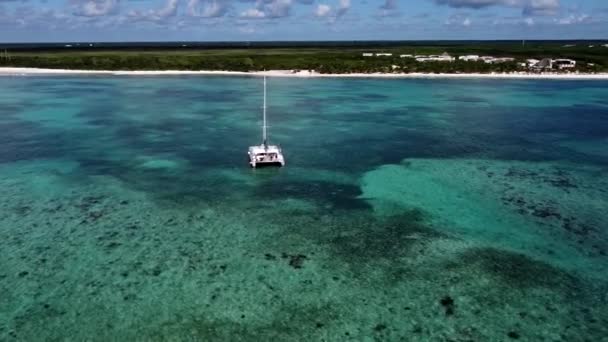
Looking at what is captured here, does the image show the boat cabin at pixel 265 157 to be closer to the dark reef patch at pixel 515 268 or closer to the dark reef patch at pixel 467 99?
the dark reef patch at pixel 515 268

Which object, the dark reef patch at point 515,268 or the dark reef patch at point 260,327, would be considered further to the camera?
the dark reef patch at point 515,268

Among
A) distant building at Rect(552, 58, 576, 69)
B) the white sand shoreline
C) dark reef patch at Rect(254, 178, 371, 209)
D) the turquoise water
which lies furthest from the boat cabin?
distant building at Rect(552, 58, 576, 69)

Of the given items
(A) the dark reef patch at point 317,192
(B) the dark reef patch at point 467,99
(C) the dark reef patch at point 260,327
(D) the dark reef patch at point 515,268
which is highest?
(B) the dark reef patch at point 467,99

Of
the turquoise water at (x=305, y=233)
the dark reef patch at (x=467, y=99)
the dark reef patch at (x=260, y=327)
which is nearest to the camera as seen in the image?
the dark reef patch at (x=260, y=327)

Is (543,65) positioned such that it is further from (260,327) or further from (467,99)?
(260,327)

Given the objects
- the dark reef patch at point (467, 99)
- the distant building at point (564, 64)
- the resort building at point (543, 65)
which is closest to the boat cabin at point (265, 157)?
the dark reef patch at point (467, 99)

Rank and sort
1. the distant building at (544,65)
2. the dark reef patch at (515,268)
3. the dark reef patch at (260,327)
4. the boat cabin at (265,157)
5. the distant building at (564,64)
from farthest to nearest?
the distant building at (544,65) → the distant building at (564,64) → the boat cabin at (265,157) → the dark reef patch at (515,268) → the dark reef patch at (260,327)

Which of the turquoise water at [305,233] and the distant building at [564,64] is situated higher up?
the distant building at [564,64]

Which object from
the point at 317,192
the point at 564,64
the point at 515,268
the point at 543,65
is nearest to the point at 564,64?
the point at 564,64
